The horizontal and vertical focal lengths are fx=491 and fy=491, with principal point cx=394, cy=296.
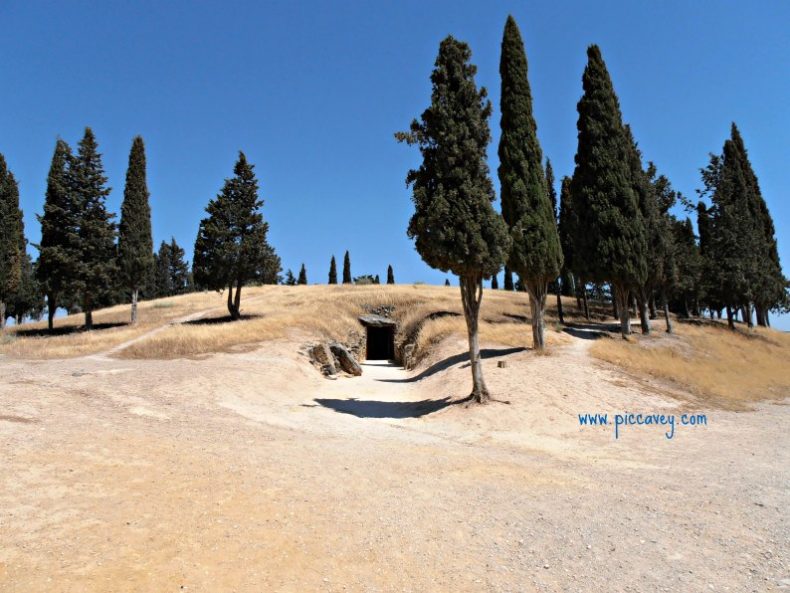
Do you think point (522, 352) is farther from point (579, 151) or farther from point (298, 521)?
point (298, 521)

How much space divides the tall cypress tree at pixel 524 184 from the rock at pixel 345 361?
35.8 feet

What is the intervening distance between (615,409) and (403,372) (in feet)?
54.1

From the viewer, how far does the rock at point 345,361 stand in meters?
30.4

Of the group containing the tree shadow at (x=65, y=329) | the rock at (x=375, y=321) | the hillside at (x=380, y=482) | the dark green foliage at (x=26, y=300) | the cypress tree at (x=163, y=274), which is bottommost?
the hillside at (x=380, y=482)

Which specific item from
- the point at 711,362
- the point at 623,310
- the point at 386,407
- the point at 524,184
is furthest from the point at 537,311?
the point at 711,362

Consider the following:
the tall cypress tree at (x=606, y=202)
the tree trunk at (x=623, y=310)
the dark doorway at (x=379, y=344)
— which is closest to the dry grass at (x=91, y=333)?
the dark doorway at (x=379, y=344)

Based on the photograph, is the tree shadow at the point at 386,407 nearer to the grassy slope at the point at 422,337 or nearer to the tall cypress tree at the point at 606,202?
the grassy slope at the point at 422,337

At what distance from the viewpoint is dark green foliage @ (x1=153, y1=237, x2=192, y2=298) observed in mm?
90688

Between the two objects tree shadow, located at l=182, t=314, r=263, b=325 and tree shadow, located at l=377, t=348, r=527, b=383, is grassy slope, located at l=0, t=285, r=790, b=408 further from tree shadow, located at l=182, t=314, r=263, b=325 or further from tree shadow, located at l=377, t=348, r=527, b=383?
tree shadow, located at l=377, t=348, r=527, b=383

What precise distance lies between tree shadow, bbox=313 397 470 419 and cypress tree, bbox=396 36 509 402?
1.69 metres

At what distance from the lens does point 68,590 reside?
16.4 ft

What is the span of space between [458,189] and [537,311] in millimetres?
11011

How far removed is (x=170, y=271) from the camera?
9344 centimetres

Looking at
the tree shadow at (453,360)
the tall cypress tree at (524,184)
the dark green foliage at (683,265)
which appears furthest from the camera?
the dark green foliage at (683,265)
